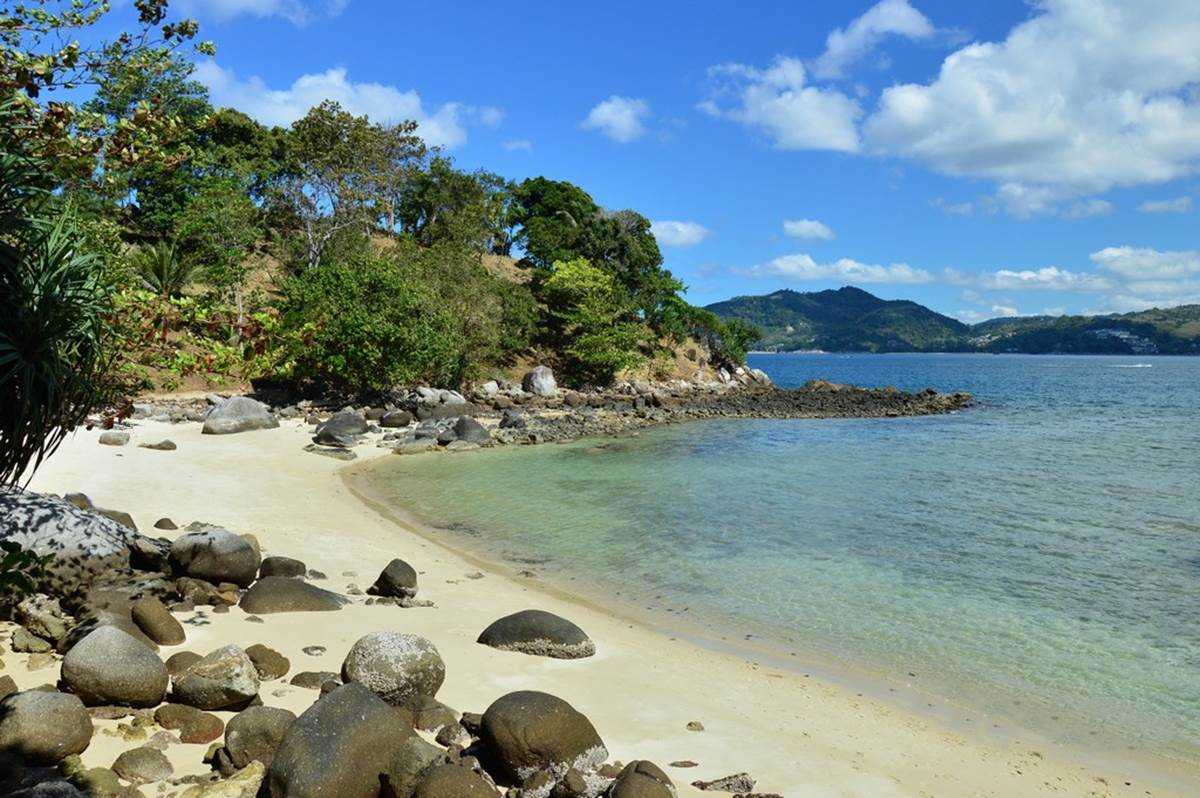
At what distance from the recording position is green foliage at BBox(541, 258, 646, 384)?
169 ft

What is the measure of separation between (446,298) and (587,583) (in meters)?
32.8

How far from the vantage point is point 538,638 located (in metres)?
8.86

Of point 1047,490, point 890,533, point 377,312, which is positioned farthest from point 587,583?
point 377,312

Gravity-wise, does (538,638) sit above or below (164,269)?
below

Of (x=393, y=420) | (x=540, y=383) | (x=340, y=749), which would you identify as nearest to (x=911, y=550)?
(x=340, y=749)

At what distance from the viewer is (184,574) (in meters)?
9.56

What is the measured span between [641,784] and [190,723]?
3.77 m

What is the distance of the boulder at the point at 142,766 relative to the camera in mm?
5359

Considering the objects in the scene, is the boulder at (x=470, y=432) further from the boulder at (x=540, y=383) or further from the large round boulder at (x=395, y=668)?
the large round boulder at (x=395, y=668)

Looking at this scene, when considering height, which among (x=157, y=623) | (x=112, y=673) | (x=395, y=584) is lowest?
(x=395, y=584)

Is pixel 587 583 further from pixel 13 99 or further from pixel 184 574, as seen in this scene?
pixel 13 99

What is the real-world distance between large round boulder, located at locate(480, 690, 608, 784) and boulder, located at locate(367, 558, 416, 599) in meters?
4.91

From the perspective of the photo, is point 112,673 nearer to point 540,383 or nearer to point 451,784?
point 451,784

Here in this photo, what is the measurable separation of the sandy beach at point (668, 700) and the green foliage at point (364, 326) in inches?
807
